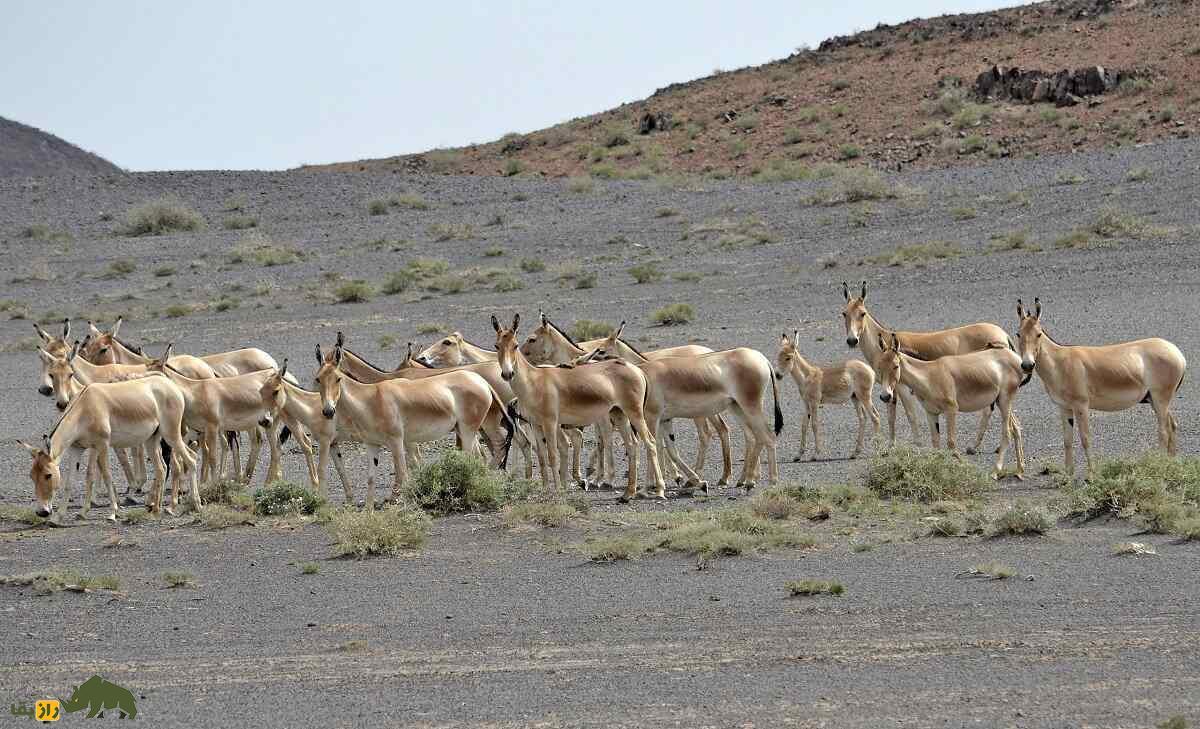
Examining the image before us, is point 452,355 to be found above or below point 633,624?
above

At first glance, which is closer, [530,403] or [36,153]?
[530,403]

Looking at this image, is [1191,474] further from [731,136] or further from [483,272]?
Answer: [731,136]

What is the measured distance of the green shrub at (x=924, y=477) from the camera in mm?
16448

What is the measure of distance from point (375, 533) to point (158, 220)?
41.7m

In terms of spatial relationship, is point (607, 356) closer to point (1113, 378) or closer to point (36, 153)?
point (1113, 378)

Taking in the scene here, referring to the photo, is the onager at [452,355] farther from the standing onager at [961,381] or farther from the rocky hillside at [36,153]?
A: the rocky hillside at [36,153]

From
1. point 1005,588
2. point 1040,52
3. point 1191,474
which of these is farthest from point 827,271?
point 1040,52

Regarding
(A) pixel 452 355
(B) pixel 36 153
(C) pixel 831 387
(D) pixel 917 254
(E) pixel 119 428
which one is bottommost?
(C) pixel 831 387

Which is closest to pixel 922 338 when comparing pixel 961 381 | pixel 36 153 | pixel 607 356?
pixel 961 381

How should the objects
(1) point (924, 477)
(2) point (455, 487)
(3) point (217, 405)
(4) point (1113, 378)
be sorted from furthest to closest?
(3) point (217, 405) → (4) point (1113, 378) → (2) point (455, 487) → (1) point (924, 477)

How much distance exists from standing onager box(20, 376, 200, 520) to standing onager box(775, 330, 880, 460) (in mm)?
8291

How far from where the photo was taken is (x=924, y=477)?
651 inches

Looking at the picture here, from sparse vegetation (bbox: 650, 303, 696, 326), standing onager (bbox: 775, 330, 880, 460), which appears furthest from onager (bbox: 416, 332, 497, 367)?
sparse vegetation (bbox: 650, 303, 696, 326)

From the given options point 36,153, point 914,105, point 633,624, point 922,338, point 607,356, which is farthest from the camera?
point 36,153
